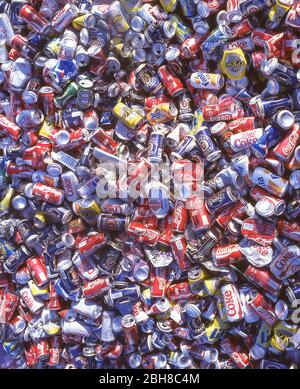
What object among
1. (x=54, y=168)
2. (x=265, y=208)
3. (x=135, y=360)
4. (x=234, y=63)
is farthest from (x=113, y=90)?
(x=135, y=360)

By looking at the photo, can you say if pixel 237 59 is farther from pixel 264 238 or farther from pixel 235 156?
pixel 264 238

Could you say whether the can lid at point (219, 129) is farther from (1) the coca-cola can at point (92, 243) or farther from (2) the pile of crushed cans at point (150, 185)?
(1) the coca-cola can at point (92, 243)

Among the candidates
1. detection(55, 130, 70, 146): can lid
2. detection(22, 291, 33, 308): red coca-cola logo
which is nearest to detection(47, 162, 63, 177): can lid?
detection(55, 130, 70, 146): can lid

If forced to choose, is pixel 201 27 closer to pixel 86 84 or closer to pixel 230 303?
pixel 86 84

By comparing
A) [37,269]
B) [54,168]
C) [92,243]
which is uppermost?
[54,168]

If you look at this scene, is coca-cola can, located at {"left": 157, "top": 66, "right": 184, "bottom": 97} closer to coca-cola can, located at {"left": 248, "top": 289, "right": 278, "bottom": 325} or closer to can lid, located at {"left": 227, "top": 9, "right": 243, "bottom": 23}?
can lid, located at {"left": 227, "top": 9, "right": 243, "bottom": 23}

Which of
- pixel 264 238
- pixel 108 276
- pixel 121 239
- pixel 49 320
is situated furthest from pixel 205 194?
pixel 49 320

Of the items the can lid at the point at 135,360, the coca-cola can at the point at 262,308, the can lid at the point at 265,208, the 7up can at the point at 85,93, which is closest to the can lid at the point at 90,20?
the 7up can at the point at 85,93

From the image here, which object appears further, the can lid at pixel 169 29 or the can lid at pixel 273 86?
the can lid at pixel 169 29
